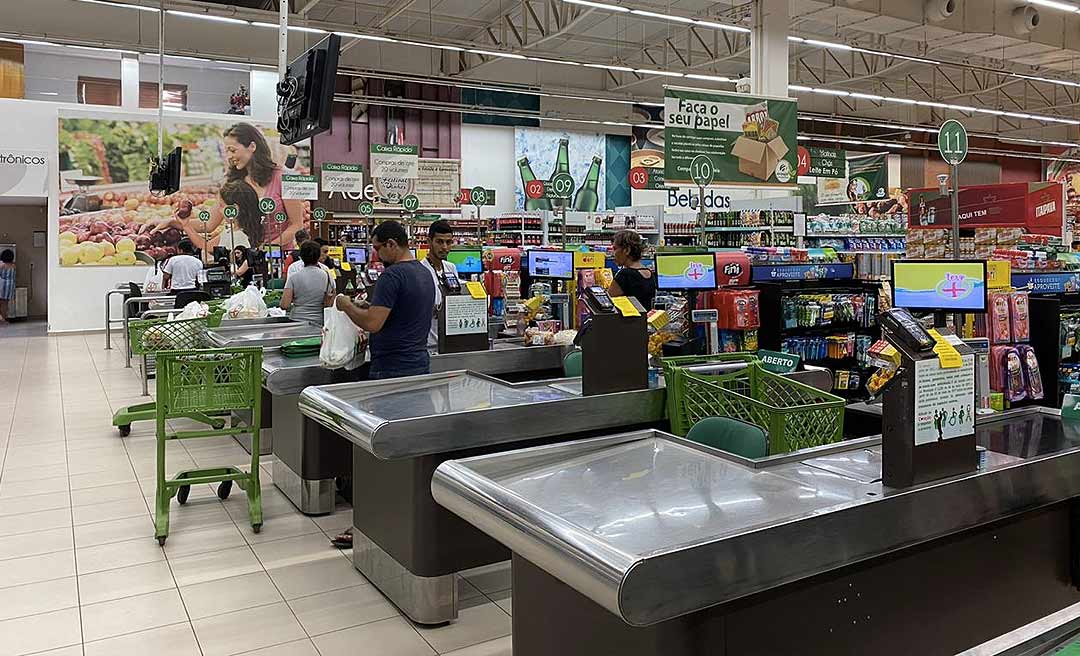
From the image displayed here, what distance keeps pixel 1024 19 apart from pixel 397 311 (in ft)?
40.3

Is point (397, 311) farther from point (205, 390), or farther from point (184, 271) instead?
point (184, 271)

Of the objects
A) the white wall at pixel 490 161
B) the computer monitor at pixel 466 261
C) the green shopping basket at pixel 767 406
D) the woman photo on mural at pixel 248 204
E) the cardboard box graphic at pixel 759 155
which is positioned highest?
the white wall at pixel 490 161

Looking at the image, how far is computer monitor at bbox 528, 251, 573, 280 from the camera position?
29.3 ft

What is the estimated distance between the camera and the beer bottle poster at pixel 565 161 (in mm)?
21016

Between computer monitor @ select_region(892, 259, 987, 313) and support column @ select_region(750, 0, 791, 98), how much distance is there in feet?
15.5

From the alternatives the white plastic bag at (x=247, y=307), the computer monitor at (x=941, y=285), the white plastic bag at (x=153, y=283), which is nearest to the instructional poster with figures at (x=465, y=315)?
the computer monitor at (x=941, y=285)

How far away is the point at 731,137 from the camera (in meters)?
8.06

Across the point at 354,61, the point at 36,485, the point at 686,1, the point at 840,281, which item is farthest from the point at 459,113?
the point at 36,485

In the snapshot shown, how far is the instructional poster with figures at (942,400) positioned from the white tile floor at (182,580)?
1.90 metres

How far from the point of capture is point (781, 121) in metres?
8.38

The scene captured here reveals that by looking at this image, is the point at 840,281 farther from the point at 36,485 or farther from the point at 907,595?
the point at 36,485

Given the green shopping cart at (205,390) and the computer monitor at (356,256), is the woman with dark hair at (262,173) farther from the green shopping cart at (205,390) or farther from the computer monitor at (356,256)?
the green shopping cart at (205,390)

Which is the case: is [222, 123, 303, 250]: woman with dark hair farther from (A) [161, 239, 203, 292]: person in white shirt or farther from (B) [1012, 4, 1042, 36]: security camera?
(B) [1012, 4, 1042, 36]: security camera

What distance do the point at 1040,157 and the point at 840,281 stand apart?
22.3 m
